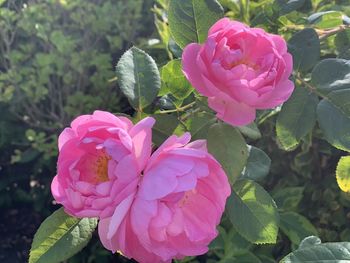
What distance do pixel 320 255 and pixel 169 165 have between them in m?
0.29

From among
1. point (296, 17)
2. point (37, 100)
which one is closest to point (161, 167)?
point (296, 17)

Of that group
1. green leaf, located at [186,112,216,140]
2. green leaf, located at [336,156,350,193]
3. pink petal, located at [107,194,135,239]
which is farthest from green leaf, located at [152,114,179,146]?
green leaf, located at [336,156,350,193]

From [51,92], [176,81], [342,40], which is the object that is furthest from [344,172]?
[51,92]

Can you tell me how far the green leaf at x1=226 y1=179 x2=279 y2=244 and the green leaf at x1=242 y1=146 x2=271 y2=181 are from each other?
0.53ft

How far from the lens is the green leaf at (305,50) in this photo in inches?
45.4

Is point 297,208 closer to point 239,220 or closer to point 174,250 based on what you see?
point 239,220

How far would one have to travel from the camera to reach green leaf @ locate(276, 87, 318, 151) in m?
Result: 1.05

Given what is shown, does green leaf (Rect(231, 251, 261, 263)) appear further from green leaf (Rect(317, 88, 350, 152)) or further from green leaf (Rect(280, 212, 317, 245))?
green leaf (Rect(317, 88, 350, 152))

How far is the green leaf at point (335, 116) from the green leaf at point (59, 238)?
44 cm

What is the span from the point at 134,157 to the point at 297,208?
1473 millimetres

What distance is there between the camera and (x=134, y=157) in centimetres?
75

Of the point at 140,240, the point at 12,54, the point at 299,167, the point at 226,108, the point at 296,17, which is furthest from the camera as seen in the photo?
the point at 12,54

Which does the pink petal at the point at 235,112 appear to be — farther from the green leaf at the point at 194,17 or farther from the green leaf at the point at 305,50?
the green leaf at the point at 305,50

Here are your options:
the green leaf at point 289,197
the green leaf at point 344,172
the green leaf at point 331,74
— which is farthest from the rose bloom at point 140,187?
the green leaf at point 289,197
